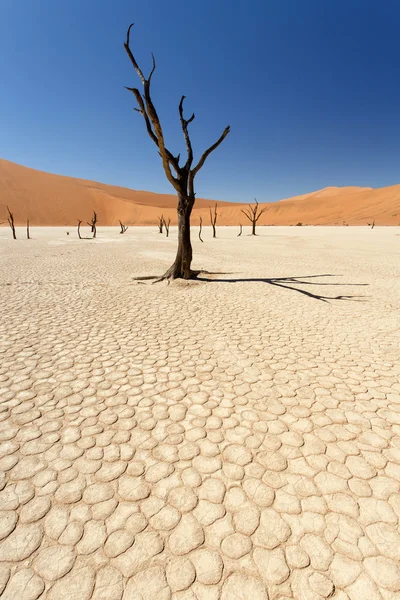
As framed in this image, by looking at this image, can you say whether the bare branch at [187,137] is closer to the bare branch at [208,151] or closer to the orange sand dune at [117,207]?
the bare branch at [208,151]

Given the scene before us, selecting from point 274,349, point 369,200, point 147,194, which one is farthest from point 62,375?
point 147,194

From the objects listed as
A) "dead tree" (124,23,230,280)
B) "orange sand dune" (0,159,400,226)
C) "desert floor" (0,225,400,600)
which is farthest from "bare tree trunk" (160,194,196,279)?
"orange sand dune" (0,159,400,226)

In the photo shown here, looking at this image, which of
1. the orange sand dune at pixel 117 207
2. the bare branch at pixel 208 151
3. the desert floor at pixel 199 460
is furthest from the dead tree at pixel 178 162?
the orange sand dune at pixel 117 207

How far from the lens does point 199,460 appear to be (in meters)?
2.79

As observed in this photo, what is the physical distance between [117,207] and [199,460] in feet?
317

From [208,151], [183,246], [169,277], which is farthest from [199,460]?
[208,151]

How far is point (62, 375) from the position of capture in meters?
4.28

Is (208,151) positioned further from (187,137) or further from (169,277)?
(169,277)

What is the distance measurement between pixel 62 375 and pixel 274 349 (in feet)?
11.3

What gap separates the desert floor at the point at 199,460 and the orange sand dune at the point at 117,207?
6532cm

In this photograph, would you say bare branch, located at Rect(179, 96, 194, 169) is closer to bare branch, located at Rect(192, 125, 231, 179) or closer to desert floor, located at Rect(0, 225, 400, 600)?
bare branch, located at Rect(192, 125, 231, 179)

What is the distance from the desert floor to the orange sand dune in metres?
65.3

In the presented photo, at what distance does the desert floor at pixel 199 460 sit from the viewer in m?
1.91

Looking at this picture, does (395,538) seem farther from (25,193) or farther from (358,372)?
(25,193)
